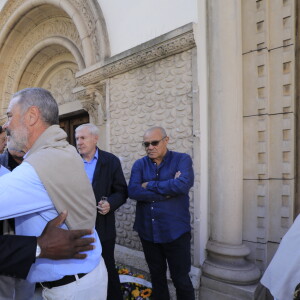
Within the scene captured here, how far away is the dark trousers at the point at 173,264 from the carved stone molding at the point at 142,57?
6.03ft

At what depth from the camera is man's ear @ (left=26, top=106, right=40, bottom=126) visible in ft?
3.92

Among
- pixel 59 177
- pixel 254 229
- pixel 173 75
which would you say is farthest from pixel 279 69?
pixel 59 177

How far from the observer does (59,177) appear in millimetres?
1072

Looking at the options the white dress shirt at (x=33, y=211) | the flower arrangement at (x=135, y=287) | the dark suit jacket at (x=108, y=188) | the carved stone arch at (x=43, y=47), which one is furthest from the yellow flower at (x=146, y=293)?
the carved stone arch at (x=43, y=47)

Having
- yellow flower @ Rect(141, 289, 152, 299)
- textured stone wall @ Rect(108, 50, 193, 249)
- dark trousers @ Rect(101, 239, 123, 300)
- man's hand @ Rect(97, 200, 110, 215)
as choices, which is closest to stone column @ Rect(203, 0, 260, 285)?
textured stone wall @ Rect(108, 50, 193, 249)

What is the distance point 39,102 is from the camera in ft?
3.98

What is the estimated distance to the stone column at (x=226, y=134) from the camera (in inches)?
104

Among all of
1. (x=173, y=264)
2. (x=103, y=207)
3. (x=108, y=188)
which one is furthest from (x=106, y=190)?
(x=173, y=264)

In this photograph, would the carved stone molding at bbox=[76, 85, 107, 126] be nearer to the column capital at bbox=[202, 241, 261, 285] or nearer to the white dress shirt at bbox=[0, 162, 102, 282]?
the column capital at bbox=[202, 241, 261, 285]

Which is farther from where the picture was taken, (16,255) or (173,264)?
(173,264)

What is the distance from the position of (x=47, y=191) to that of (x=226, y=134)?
1979mm

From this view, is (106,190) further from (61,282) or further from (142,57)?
(142,57)

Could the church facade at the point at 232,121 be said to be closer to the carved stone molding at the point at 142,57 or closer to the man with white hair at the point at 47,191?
the carved stone molding at the point at 142,57

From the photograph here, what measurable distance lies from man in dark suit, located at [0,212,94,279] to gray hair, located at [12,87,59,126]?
445mm
